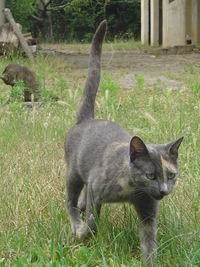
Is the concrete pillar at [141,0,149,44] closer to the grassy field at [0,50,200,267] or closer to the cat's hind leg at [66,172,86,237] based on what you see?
the grassy field at [0,50,200,267]

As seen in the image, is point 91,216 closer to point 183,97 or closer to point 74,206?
point 74,206

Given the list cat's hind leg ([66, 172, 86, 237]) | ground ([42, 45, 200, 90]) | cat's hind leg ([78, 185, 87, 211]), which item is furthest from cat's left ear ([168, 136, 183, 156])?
ground ([42, 45, 200, 90])

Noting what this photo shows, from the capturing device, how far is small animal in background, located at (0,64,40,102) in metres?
7.14

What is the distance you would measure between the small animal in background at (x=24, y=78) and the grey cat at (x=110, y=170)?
134 inches

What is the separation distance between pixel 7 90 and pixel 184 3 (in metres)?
9.90

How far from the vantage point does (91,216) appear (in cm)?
301

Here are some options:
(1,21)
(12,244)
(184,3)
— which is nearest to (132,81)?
(1,21)

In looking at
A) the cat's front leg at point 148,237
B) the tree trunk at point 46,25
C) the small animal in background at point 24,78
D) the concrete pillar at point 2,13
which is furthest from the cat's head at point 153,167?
the tree trunk at point 46,25

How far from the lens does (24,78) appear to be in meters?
7.19

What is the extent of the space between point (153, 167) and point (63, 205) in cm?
114

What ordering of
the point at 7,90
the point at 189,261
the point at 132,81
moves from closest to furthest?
the point at 189,261 < the point at 7,90 < the point at 132,81

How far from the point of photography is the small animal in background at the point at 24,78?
7.14 meters

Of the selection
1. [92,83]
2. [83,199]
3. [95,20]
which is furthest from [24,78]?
[95,20]

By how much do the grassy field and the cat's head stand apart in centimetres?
32
